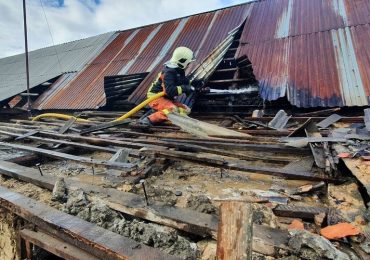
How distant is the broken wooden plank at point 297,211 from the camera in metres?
2.19

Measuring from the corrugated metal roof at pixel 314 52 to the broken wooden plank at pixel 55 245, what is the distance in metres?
4.67

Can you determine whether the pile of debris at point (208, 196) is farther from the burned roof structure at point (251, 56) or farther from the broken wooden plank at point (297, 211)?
the burned roof structure at point (251, 56)

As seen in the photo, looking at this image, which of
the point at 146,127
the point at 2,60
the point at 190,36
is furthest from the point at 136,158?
the point at 2,60

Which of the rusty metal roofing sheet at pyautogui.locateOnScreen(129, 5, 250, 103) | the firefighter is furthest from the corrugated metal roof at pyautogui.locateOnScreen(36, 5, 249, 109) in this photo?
the firefighter

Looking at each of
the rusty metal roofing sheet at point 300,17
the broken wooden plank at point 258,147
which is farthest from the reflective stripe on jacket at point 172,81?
the rusty metal roofing sheet at point 300,17

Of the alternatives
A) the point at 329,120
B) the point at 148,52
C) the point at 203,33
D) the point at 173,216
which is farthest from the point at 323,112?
the point at 148,52

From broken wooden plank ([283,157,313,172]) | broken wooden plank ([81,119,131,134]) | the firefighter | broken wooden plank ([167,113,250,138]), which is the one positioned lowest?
broken wooden plank ([283,157,313,172])

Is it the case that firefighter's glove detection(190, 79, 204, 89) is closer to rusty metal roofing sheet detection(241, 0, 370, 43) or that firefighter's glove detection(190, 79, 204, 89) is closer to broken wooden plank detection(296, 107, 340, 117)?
rusty metal roofing sheet detection(241, 0, 370, 43)

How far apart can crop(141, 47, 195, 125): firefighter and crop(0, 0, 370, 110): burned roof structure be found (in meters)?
0.99

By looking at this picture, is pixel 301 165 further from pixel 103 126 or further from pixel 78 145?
pixel 103 126

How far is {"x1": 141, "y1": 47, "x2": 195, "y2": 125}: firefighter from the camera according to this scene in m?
5.77

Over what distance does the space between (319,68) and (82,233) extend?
553cm

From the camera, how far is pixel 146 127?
223 inches

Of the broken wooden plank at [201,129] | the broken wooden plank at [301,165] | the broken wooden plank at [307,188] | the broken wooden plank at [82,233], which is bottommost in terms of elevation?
the broken wooden plank at [82,233]
